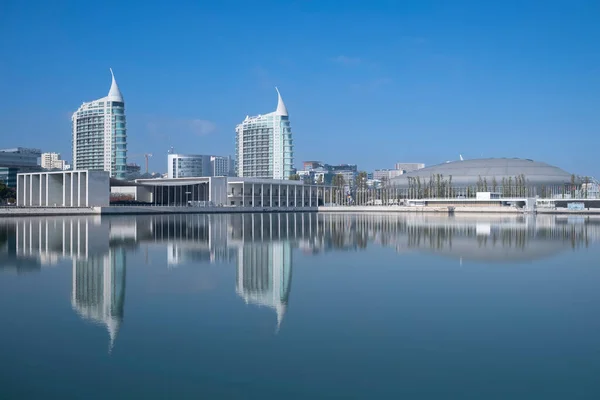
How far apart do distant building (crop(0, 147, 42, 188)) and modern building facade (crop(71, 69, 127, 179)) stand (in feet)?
61.1

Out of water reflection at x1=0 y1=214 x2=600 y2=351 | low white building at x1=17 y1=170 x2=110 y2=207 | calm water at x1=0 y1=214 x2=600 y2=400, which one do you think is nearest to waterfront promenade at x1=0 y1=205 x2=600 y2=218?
low white building at x1=17 y1=170 x2=110 y2=207

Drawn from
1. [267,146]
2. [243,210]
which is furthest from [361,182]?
[243,210]

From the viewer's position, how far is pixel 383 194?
9894cm

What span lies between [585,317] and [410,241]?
15009 millimetres

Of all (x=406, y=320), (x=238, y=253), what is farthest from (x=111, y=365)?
(x=238, y=253)

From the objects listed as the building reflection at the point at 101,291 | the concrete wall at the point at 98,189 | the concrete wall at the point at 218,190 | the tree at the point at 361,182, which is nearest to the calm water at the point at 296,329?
the building reflection at the point at 101,291

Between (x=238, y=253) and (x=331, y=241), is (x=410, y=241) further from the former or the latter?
(x=238, y=253)

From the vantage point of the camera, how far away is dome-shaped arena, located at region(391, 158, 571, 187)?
91.5m

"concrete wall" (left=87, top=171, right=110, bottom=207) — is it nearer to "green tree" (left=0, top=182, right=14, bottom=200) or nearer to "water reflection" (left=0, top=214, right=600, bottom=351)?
"green tree" (left=0, top=182, right=14, bottom=200)

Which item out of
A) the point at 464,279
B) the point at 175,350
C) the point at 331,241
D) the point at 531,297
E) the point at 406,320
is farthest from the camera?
the point at 331,241

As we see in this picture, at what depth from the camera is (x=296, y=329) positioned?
8.06 m

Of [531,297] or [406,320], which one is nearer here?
[406,320]

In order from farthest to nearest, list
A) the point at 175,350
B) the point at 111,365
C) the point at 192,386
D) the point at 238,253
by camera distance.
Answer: the point at 238,253, the point at 175,350, the point at 111,365, the point at 192,386

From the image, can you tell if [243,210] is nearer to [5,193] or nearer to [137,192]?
[137,192]
